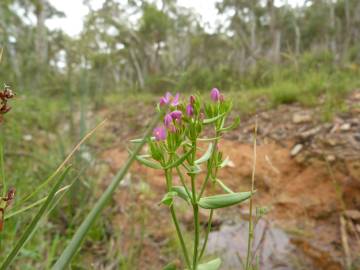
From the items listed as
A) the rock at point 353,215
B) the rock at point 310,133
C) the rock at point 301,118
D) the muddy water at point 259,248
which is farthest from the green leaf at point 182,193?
the rock at point 301,118

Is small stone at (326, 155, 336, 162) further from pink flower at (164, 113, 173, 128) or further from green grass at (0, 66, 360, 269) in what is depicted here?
pink flower at (164, 113, 173, 128)

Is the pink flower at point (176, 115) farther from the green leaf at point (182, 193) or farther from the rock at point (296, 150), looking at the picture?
the rock at point (296, 150)

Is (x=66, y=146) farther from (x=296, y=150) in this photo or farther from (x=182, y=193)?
(x=182, y=193)

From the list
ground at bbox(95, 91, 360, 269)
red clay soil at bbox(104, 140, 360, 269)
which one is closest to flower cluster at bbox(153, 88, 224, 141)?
ground at bbox(95, 91, 360, 269)

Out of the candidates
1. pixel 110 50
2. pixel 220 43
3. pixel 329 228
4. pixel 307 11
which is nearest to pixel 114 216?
pixel 329 228

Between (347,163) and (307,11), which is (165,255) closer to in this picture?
(347,163)

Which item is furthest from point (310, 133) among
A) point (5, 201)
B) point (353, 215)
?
point (5, 201)
